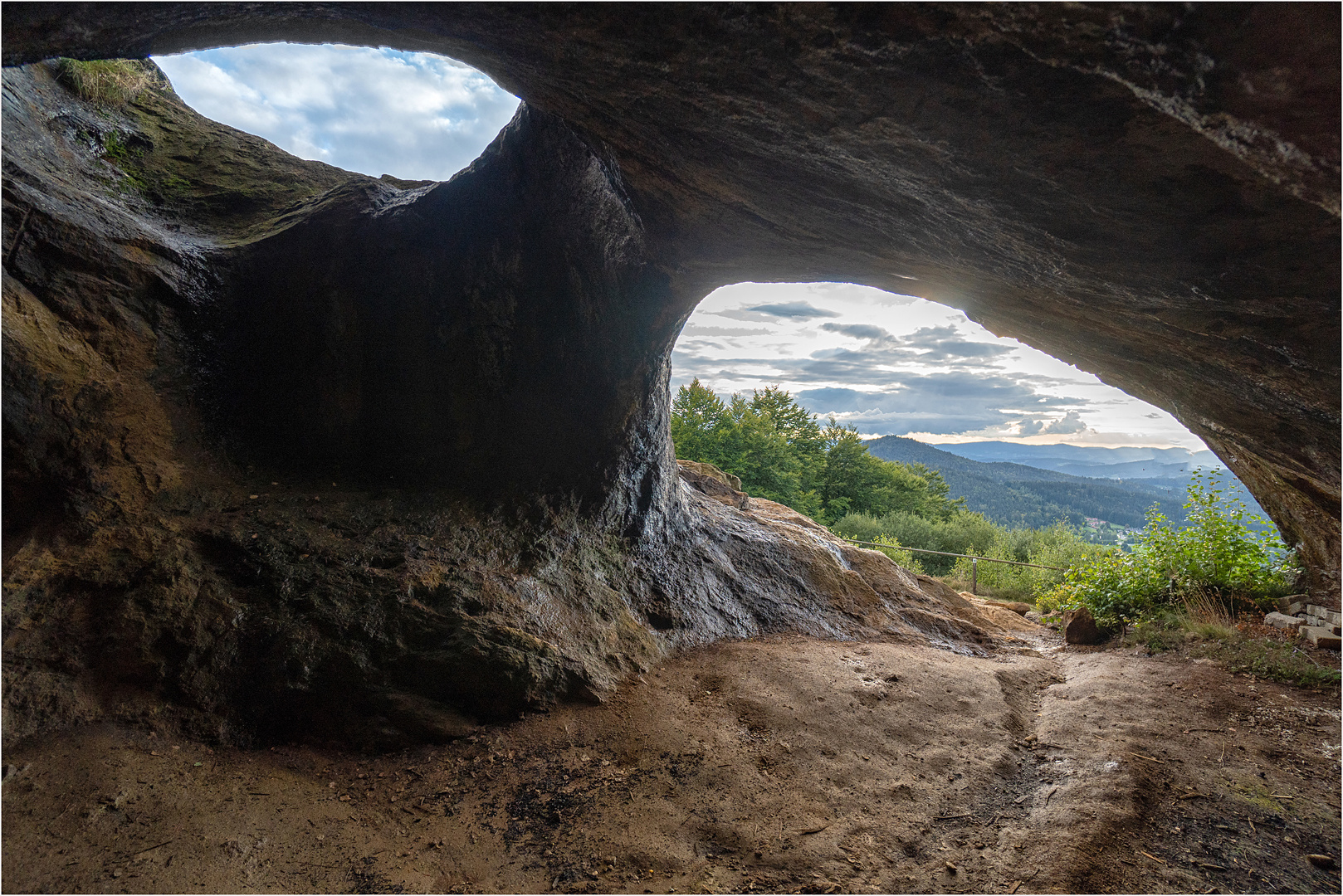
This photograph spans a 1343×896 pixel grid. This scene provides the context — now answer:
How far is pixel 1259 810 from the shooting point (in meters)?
3.37

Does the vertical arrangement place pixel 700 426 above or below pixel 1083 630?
above

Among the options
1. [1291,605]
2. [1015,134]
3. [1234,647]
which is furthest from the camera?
[1291,605]

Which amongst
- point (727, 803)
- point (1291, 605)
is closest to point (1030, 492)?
point (1291, 605)

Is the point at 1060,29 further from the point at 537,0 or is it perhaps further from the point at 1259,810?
the point at 1259,810

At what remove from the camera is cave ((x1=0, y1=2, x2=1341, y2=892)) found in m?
2.26

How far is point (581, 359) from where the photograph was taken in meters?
6.18

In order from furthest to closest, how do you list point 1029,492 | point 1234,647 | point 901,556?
point 1029,492 → point 901,556 → point 1234,647

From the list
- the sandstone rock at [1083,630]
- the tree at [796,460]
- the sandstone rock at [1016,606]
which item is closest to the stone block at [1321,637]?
the sandstone rock at [1083,630]

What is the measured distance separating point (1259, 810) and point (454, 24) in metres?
6.02

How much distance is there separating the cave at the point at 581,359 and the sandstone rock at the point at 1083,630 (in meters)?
0.91

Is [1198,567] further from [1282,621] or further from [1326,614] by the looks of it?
[1326,614]

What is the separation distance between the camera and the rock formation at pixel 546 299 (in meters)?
2.16

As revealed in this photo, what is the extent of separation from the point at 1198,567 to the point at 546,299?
8363 mm

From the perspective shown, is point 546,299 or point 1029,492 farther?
point 1029,492
